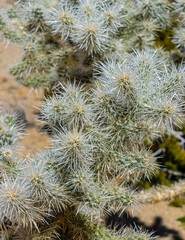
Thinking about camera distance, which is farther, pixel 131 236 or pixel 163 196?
pixel 163 196

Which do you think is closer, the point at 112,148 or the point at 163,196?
the point at 112,148

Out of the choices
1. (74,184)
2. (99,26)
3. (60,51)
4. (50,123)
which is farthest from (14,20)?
(74,184)

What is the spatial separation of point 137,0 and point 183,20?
0.44 m

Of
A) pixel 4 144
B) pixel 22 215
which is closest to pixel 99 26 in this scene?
pixel 4 144

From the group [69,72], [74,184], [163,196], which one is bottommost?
[163,196]

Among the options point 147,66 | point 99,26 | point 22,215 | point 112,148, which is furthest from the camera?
point 99,26

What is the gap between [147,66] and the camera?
6.56 feet

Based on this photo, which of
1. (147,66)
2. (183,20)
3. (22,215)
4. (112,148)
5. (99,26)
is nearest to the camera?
(22,215)

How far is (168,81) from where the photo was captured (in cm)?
188

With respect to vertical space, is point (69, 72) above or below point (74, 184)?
above

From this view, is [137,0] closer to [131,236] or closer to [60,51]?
[60,51]

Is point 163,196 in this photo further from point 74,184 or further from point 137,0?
point 137,0

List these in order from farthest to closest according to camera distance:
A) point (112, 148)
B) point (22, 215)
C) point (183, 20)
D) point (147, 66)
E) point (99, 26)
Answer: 1. point (183, 20)
2. point (99, 26)
3. point (147, 66)
4. point (112, 148)
5. point (22, 215)

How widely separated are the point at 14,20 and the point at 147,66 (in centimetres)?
147
